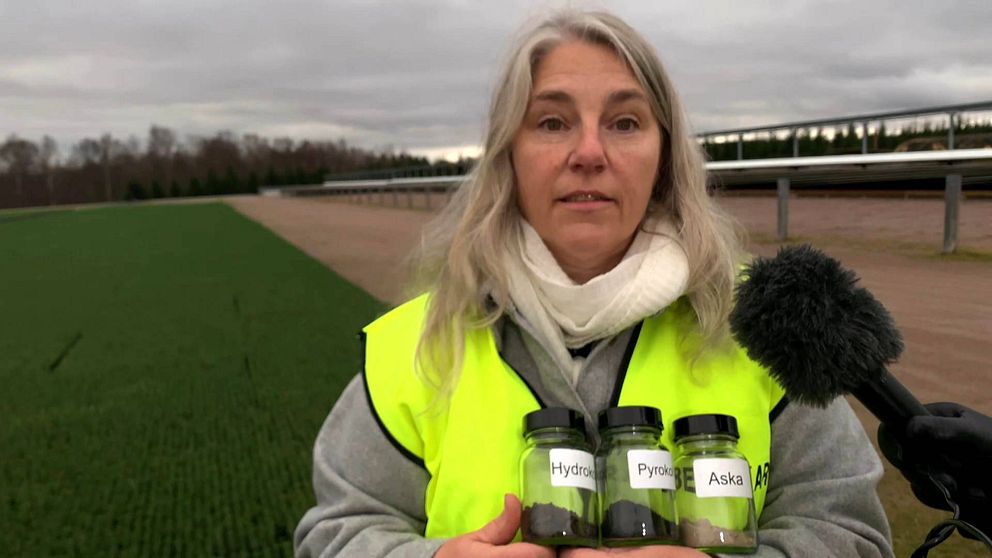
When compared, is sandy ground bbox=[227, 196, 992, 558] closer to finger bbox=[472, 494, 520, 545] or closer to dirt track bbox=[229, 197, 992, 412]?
dirt track bbox=[229, 197, 992, 412]

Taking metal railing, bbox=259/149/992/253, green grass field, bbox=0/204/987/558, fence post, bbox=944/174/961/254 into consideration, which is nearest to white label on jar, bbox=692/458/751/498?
metal railing, bbox=259/149/992/253

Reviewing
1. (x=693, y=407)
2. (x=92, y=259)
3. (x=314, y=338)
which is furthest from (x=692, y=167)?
(x=92, y=259)

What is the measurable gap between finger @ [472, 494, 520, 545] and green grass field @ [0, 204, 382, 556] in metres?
1.96

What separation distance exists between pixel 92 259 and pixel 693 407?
1575cm

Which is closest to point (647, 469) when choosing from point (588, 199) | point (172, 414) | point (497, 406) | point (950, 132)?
point (497, 406)

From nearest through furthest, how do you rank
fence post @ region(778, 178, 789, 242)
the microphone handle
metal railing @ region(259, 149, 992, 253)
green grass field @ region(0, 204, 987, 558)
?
1. the microphone handle
2. metal railing @ region(259, 149, 992, 253)
3. fence post @ region(778, 178, 789, 242)
4. green grass field @ region(0, 204, 987, 558)

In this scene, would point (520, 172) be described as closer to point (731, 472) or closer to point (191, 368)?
point (731, 472)

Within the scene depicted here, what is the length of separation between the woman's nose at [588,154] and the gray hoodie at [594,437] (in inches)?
13.2

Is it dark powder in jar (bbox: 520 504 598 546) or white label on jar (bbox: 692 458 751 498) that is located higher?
white label on jar (bbox: 692 458 751 498)

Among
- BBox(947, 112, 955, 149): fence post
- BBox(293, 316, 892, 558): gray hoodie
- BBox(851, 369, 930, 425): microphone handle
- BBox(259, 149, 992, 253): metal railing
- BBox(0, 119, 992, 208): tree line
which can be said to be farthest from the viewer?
BBox(0, 119, 992, 208): tree line

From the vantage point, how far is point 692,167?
1785 mm

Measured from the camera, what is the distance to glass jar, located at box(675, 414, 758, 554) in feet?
4.53

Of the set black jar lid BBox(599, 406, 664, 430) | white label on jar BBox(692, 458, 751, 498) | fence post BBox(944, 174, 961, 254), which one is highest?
fence post BBox(944, 174, 961, 254)

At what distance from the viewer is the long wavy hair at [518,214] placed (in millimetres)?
1649
